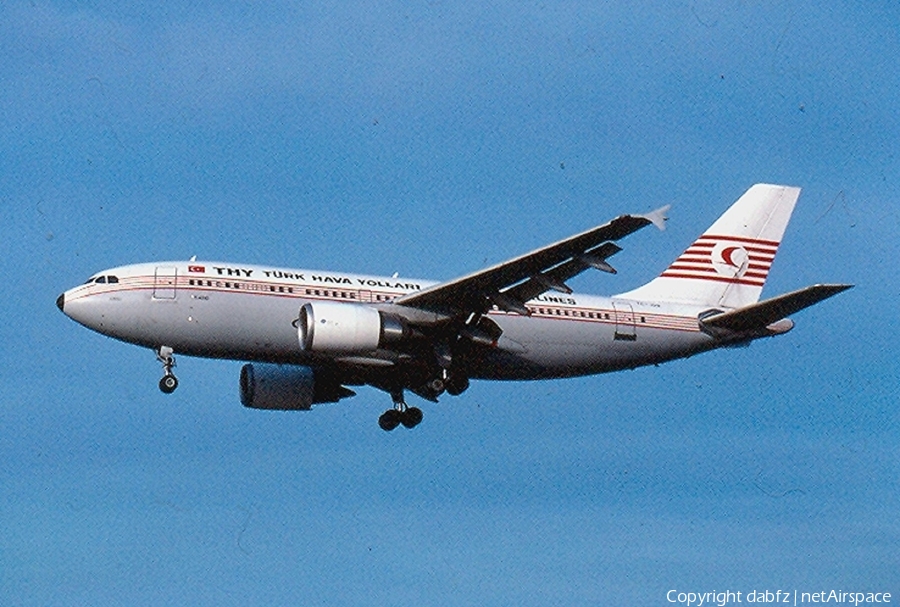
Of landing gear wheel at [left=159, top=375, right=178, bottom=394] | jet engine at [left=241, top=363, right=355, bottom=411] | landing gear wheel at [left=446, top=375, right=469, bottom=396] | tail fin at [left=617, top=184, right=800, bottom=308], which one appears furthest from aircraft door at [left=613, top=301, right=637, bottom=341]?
landing gear wheel at [left=159, top=375, right=178, bottom=394]

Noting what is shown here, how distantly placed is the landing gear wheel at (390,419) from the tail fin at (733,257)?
9.01 metres

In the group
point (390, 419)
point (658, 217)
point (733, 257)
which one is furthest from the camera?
point (733, 257)

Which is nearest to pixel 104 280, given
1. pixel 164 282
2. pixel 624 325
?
pixel 164 282

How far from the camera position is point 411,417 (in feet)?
165

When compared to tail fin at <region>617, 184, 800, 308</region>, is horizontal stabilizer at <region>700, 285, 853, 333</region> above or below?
below

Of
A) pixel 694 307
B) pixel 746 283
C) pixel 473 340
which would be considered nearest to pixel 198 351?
pixel 473 340

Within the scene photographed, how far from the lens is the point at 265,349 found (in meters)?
45.4

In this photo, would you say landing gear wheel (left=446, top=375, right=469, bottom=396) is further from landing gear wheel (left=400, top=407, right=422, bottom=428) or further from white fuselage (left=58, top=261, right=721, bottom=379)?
landing gear wheel (left=400, top=407, right=422, bottom=428)

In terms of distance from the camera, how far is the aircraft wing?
1626 inches

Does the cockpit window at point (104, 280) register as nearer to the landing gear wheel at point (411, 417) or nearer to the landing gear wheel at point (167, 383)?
the landing gear wheel at point (167, 383)

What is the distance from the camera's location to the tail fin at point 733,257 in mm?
53156

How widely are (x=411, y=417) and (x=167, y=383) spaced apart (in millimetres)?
8518

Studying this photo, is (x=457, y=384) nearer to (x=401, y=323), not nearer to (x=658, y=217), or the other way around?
(x=401, y=323)

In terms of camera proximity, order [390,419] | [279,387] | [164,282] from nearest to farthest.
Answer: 1. [164,282]
2. [279,387]
3. [390,419]
